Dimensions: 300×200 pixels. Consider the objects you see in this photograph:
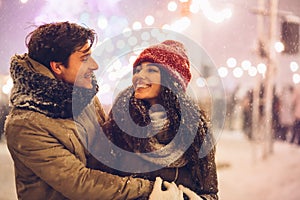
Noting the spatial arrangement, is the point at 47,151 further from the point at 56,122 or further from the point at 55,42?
the point at 55,42

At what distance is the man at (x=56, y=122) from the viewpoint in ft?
4.78

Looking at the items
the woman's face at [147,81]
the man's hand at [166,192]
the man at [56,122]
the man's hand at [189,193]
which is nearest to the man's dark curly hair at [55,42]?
the man at [56,122]

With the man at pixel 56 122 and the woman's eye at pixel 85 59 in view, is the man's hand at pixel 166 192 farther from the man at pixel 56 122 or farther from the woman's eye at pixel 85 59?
the woman's eye at pixel 85 59

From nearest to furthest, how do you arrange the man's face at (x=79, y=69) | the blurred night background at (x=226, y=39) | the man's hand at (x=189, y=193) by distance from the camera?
the man's face at (x=79, y=69) → the man's hand at (x=189, y=193) → the blurred night background at (x=226, y=39)

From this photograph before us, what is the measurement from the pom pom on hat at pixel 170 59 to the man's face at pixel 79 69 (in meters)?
0.22

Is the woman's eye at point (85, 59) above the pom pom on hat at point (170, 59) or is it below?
below

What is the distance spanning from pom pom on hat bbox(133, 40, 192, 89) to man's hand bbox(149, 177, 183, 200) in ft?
1.42

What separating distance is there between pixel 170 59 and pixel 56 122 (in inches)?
21.4

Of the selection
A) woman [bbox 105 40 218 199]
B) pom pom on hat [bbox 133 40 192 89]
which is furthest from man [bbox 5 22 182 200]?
pom pom on hat [bbox 133 40 192 89]

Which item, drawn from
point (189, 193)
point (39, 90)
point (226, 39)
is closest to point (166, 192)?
point (189, 193)

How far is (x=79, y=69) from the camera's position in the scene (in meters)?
1.56

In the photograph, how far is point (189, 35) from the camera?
217 cm

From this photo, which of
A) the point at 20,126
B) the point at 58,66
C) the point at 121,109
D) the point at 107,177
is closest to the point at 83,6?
the point at 58,66

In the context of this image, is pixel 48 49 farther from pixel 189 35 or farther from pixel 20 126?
pixel 189 35
